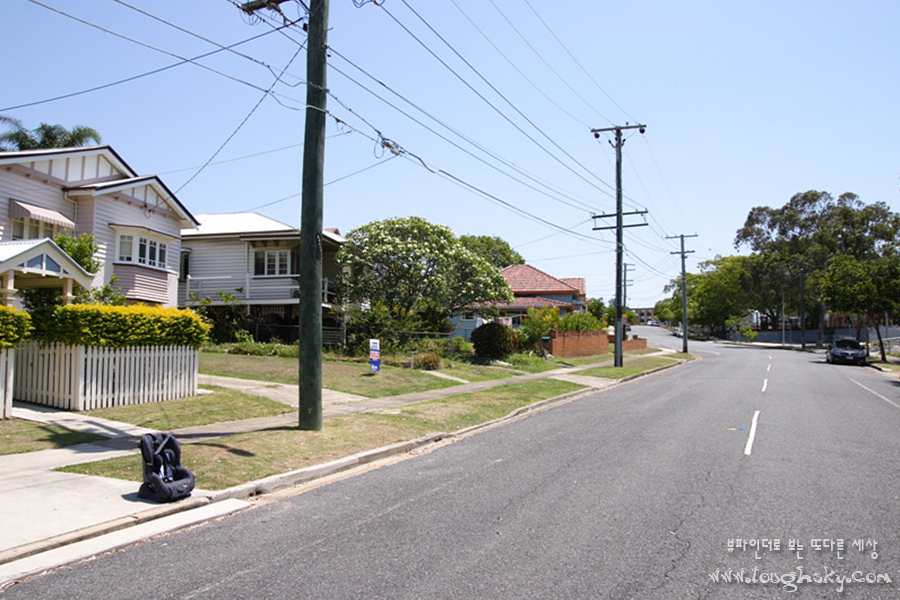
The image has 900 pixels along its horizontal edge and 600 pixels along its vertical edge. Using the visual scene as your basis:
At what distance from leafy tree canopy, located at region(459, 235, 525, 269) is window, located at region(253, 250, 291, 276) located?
108ft

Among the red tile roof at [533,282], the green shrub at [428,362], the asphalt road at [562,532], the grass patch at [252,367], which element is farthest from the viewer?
the red tile roof at [533,282]

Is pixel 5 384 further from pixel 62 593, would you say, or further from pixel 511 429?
pixel 511 429

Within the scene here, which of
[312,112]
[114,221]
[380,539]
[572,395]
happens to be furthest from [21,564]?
[114,221]

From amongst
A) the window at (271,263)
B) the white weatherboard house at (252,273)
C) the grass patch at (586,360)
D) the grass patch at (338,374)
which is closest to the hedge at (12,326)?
the grass patch at (338,374)

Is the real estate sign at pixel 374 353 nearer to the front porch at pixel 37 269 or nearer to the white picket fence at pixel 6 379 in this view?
the front porch at pixel 37 269

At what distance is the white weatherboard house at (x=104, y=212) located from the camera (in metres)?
18.1

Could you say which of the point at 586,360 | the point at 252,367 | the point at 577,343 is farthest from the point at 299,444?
the point at 577,343

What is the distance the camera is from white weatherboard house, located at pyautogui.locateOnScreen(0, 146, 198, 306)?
18125mm

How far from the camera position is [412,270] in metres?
27.9

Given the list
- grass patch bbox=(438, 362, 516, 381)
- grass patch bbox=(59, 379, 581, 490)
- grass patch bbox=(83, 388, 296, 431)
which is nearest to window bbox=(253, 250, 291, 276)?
grass patch bbox=(438, 362, 516, 381)

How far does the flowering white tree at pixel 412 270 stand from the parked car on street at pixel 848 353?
23852 mm

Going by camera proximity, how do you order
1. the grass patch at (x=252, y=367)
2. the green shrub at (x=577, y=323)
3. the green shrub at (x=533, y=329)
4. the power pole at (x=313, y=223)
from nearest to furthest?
the power pole at (x=313, y=223)
the grass patch at (x=252, y=367)
the green shrub at (x=533, y=329)
the green shrub at (x=577, y=323)

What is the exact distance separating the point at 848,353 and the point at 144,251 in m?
39.2

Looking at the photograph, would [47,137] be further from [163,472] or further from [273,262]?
[163,472]
